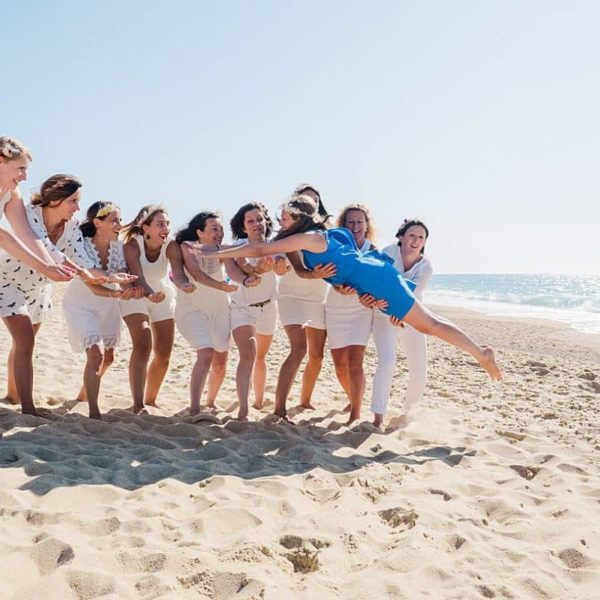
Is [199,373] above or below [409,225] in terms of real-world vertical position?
below

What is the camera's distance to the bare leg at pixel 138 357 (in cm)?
565

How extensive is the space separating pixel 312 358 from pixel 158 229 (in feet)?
6.25

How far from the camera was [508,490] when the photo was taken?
3.96 meters

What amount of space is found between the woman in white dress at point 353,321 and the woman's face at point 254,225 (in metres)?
0.72

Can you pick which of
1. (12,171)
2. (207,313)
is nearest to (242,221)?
(207,313)

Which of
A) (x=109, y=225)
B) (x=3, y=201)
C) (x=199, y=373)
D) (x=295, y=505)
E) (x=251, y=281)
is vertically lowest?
(x=295, y=505)

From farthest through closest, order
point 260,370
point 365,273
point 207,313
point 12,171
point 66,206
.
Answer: point 260,370
point 207,313
point 66,206
point 365,273
point 12,171

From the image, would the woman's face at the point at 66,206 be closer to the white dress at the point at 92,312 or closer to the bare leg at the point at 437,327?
the white dress at the point at 92,312

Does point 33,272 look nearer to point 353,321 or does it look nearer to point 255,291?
point 255,291

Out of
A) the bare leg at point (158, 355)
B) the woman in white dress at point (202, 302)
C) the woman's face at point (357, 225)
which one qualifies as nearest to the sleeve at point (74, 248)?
the woman in white dress at point (202, 302)

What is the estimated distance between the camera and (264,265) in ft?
18.1

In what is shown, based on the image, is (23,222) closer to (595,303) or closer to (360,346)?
(360,346)

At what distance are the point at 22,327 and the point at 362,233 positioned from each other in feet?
9.77

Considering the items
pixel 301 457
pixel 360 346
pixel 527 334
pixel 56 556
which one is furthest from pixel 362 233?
pixel 527 334
